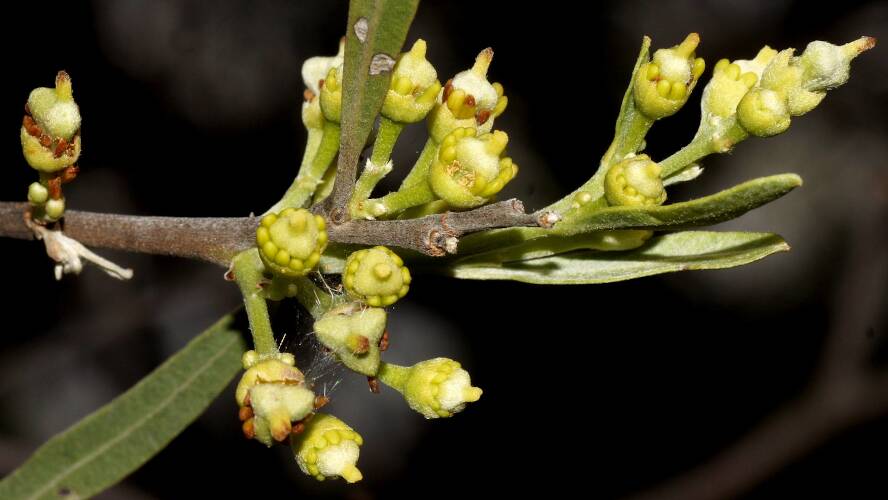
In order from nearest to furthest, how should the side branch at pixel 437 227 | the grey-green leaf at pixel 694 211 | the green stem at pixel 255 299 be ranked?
the grey-green leaf at pixel 694 211
the side branch at pixel 437 227
the green stem at pixel 255 299

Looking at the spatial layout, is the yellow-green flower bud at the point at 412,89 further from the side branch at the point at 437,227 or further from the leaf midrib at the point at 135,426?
the leaf midrib at the point at 135,426

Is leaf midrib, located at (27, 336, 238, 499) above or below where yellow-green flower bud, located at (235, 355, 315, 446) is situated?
above

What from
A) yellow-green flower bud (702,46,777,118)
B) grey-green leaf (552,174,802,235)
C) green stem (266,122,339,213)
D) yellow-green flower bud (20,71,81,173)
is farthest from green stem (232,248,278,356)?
yellow-green flower bud (702,46,777,118)

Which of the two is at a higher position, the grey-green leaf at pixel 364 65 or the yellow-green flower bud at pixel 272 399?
the grey-green leaf at pixel 364 65

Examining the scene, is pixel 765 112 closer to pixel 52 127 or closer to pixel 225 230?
pixel 225 230

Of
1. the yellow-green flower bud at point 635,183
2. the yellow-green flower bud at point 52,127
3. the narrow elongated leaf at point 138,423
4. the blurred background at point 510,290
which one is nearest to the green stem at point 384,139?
the yellow-green flower bud at point 635,183

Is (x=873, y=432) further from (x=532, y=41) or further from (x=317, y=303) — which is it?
(x=317, y=303)

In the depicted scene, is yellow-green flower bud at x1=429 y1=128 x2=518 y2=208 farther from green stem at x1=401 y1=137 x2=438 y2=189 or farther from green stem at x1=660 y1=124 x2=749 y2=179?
green stem at x1=660 y1=124 x2=749 y2=179
